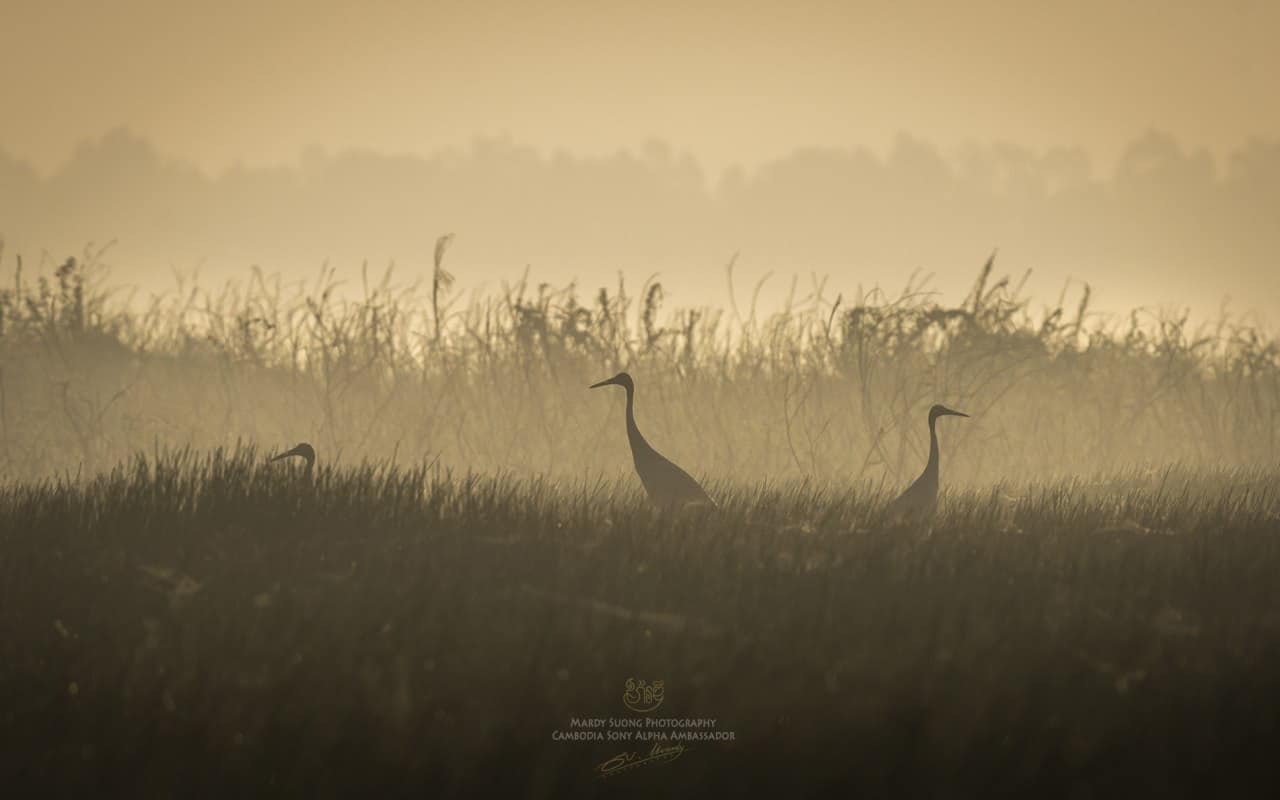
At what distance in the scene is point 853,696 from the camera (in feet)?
12.7

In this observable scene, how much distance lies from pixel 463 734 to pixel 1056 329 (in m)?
9.78

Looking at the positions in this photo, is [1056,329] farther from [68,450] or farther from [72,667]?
[72,667]

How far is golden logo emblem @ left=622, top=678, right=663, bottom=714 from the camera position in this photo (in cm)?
382

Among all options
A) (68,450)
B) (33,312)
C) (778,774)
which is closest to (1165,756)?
(778,774)

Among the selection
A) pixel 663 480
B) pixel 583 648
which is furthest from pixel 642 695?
pixel 663 480

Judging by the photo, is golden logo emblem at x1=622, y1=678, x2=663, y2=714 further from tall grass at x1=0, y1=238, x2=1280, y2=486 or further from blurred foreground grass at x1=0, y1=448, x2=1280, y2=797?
tall grass at x1=0, y1=238, x2=1280, y2=486

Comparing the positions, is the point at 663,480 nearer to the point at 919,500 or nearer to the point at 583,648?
the point at 919,500

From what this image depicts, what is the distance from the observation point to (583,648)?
4164mm
